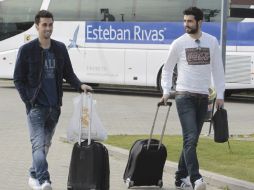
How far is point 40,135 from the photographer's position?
700 cm

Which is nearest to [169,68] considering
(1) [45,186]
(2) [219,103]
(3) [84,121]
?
(2) [219,103]

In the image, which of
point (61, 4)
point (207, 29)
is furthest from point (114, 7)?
point (207, 29)

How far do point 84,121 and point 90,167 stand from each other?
0.53 meters

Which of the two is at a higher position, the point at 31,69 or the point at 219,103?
the point at 31,69

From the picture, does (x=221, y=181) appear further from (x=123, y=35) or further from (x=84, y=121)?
(x=123, y=35)

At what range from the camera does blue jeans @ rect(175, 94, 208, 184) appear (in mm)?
7207

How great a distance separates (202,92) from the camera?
7281 mm

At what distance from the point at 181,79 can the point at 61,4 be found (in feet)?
53.6

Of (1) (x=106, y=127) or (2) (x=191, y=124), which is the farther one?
(1) (x=106, y=127)

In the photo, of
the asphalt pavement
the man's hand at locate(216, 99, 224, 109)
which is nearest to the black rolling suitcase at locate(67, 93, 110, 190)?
the asphalt pavement

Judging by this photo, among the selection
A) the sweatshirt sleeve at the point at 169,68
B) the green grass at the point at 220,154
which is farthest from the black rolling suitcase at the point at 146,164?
the green grass at the point at 220,154

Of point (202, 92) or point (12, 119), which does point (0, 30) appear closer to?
point (12, 119)

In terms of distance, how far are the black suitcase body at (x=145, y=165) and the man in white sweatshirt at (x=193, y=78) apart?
1.31ft

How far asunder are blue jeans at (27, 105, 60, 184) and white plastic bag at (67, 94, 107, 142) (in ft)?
0.71
